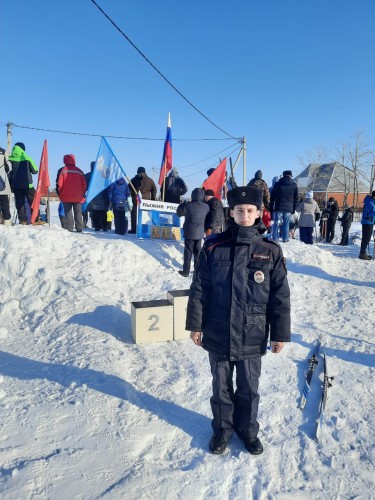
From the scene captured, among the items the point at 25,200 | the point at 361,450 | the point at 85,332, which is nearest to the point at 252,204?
the point at 361,450

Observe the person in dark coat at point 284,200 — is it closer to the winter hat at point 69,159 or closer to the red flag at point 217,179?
the red flag at point 217,179

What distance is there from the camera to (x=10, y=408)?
3236 millimetres

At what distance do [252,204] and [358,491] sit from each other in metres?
2.34

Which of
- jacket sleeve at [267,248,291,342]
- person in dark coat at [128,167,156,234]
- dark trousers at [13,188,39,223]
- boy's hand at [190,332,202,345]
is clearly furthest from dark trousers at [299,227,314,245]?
boy's hand at [190,332,202,345]

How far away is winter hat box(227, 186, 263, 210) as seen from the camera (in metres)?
2.64

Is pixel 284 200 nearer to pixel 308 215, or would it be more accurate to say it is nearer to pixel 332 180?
pixel 308 215

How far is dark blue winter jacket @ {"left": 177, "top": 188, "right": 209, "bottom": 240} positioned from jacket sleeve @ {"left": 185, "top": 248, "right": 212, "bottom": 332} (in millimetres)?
4254

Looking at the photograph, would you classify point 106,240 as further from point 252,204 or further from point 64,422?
point 252,204

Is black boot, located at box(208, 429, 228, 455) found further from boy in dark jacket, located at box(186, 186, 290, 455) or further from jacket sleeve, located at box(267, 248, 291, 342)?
jacket sleeve, located at box(267, 248, 291, 342)

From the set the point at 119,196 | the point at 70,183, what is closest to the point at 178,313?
the point at 119,196

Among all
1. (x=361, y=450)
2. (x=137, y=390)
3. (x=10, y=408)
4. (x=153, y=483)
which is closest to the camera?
(x=153, y=483)

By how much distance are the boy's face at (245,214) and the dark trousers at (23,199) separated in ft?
23.7

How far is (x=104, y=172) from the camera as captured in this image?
830cm

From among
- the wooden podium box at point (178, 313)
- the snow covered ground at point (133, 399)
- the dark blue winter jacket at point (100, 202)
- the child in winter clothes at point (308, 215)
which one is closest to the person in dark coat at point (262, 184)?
the child in winter clothes at point (308, 215)
